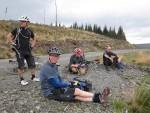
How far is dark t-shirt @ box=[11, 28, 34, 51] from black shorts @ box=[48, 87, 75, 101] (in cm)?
236

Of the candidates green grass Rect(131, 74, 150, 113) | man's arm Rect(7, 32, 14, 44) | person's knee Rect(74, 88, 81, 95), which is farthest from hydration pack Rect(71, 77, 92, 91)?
man's arm Rect(7, 32, 14, 44)

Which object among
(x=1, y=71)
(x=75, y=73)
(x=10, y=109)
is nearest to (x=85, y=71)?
(x=75, y=73)

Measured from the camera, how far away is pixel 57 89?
1138 cm

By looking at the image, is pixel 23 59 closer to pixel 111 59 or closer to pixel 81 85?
pixel 81 85

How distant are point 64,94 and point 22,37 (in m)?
2.61

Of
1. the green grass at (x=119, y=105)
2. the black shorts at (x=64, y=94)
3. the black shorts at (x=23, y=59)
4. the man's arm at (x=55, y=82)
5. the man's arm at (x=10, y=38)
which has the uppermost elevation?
the man's arm at (x=10, y=38)

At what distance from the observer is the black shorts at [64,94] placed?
1133 cm

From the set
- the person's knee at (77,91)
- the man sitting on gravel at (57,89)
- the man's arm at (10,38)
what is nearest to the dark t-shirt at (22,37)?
the man's arm at (10,38)

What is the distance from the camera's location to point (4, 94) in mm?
12383

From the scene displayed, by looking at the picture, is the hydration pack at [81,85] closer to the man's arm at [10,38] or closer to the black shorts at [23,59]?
the black shorts at [23,59]

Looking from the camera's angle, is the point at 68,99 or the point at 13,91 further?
the point at 13,91

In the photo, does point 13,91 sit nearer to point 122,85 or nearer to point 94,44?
point 122,85

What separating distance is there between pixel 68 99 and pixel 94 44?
46.3m

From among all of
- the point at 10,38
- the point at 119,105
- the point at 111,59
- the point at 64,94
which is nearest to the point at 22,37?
the point at 10,38
